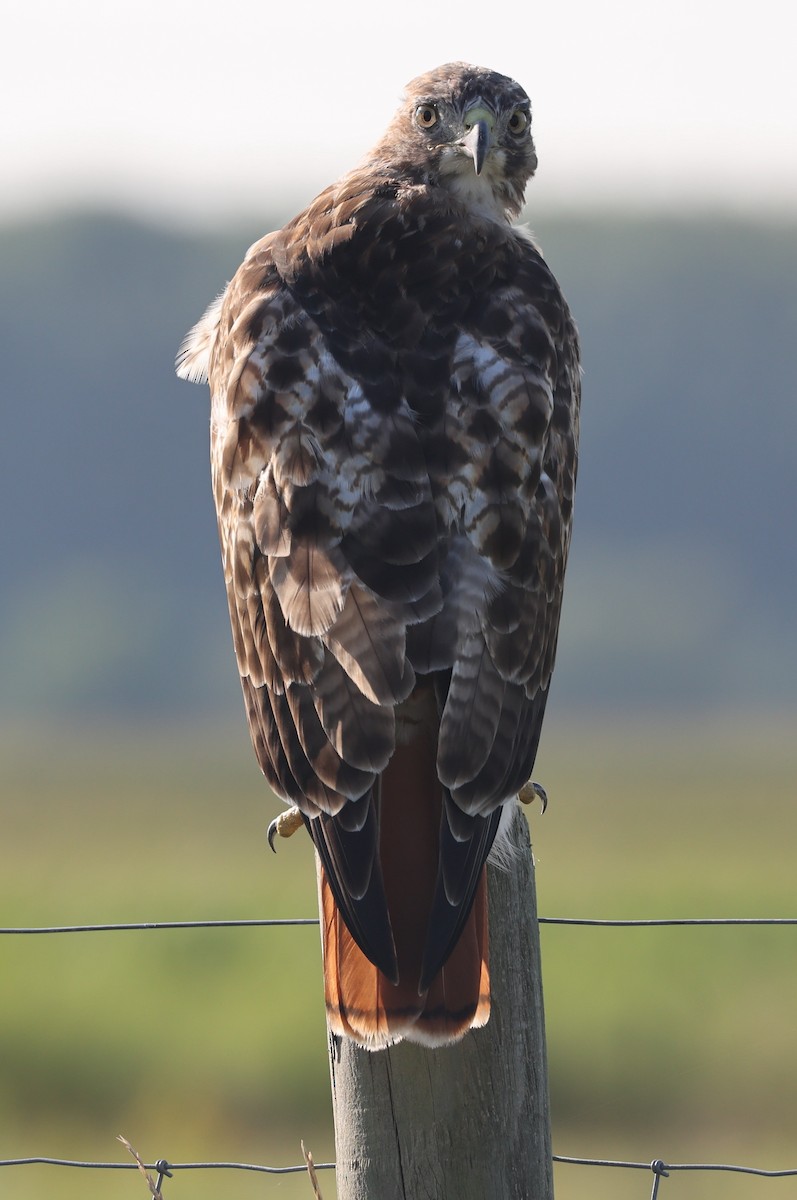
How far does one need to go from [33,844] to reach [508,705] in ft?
155

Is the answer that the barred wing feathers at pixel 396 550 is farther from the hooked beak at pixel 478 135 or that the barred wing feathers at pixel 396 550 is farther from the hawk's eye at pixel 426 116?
the hawk's eye at pixel 426 116

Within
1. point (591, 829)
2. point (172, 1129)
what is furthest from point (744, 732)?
point (172, 1129)

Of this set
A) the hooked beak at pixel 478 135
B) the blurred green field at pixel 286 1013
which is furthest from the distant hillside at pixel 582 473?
the hooked beak at pixel 478 135

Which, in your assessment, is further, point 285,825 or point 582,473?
point 582,473

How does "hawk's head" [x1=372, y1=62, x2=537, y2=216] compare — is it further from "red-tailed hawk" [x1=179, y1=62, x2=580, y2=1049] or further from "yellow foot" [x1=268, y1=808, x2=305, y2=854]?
"yellow foot" [x1=268, y1=808, x2=305, y2=854]

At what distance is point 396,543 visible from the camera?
139 inches

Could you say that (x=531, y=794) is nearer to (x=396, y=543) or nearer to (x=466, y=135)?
(x=396, y=543)

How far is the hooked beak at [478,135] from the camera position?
4484 mm

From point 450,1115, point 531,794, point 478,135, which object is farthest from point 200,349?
point 450,1115

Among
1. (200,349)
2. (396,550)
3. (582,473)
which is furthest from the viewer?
(582,473)

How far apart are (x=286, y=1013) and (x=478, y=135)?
1780cm

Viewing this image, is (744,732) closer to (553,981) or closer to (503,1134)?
(553,981)

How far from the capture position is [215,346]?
4.26 meters

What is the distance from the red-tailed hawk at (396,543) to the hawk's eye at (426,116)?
27cm
